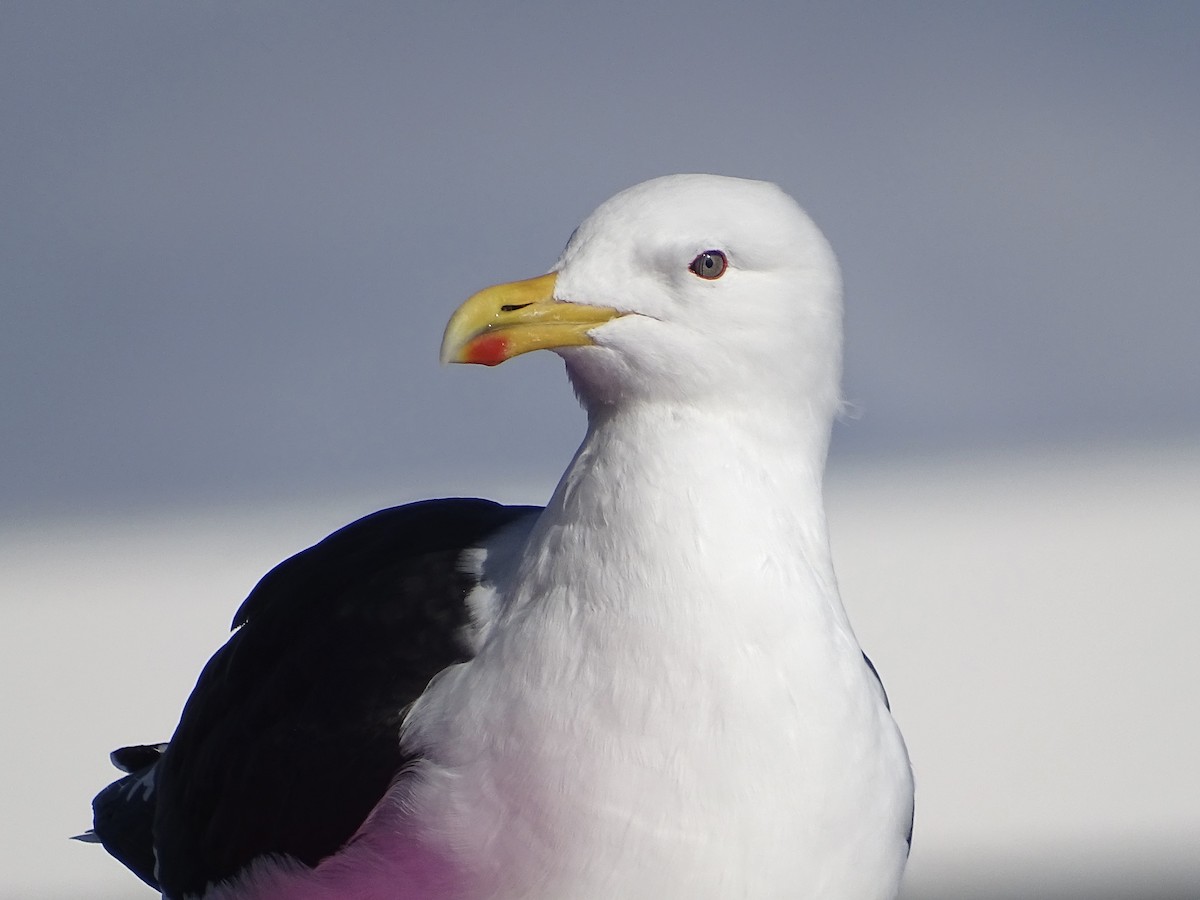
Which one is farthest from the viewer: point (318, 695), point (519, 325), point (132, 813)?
point (132, 813)

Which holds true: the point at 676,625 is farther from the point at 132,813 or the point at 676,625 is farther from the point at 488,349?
the point at 132,813

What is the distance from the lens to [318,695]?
1195 mm

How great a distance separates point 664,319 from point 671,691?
25cm

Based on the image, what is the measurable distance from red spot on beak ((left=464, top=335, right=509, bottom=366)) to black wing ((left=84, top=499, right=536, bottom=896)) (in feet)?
0.70

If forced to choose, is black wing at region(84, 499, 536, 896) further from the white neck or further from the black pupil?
the black pupil

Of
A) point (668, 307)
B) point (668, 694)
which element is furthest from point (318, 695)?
point (668, 307)

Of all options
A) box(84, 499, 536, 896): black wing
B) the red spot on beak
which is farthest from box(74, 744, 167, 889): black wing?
the red spot on beak

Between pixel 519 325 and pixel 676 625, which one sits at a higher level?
pixel 519 325

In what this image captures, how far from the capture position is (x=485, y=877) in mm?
1091

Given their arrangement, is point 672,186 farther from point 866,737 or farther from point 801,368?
point 866,737

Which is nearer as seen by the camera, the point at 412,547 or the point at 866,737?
the point at 866,737

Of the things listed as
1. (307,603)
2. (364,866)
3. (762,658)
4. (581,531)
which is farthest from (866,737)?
(307,603)

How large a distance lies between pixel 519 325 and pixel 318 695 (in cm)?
35

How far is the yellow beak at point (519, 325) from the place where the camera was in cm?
104
